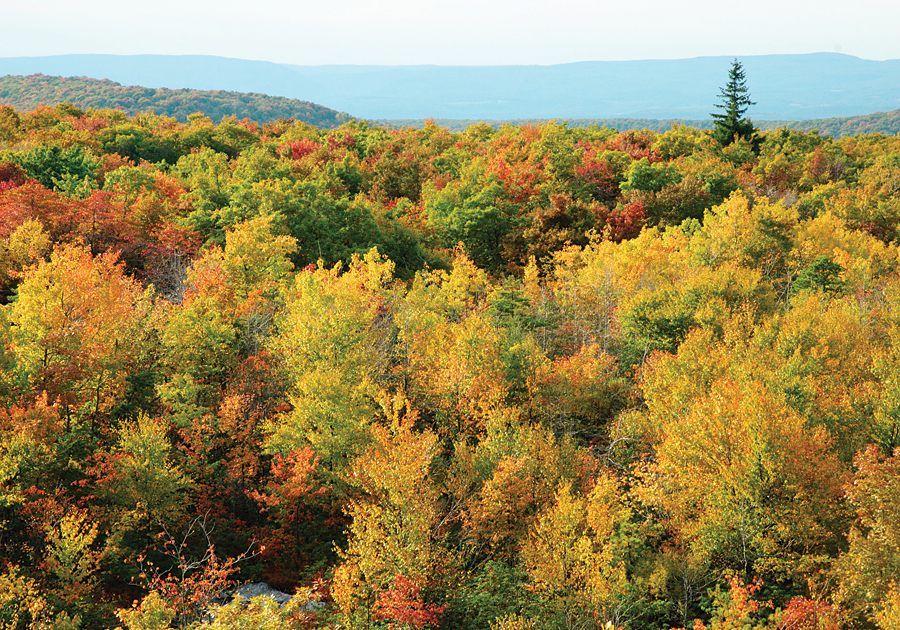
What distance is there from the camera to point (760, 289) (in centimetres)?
4822

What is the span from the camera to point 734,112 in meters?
104

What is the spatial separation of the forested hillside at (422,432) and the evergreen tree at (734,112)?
5230 cm

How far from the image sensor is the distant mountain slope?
146 m

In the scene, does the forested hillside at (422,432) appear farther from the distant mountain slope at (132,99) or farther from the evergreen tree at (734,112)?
the distant mountain slope at (132,99)

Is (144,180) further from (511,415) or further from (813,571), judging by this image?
(813,571)

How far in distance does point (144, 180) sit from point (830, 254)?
6385 centimetres

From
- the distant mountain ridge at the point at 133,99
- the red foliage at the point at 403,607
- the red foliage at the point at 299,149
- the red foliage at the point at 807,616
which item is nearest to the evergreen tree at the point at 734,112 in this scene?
the distant mountain ridge at the point at 133,99

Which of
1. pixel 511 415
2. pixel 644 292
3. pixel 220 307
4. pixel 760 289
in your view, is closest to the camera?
pixel 511 415

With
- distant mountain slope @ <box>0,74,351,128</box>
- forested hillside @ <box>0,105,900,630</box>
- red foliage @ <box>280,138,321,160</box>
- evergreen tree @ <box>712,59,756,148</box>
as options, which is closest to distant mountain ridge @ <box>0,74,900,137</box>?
distant mountain slope @ <box>0,74,351,128</box>

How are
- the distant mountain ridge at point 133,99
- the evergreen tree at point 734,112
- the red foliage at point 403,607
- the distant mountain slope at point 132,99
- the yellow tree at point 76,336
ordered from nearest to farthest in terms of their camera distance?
the red foliage at point 403,607 < the yellow tree at point 76,336 < the evergreen tree at point 734,112 < the distant mountain ridge at point 133,99 < the distant mountain slope at point 132,99

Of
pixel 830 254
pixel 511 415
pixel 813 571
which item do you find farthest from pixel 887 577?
pixel 830 254

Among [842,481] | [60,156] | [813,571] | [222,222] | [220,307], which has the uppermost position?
[60,156]

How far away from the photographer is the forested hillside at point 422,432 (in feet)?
88.5

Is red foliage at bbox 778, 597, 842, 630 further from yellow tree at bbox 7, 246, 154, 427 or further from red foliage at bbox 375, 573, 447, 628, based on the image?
yellow tree at bbox 7, 246, 154, 427
